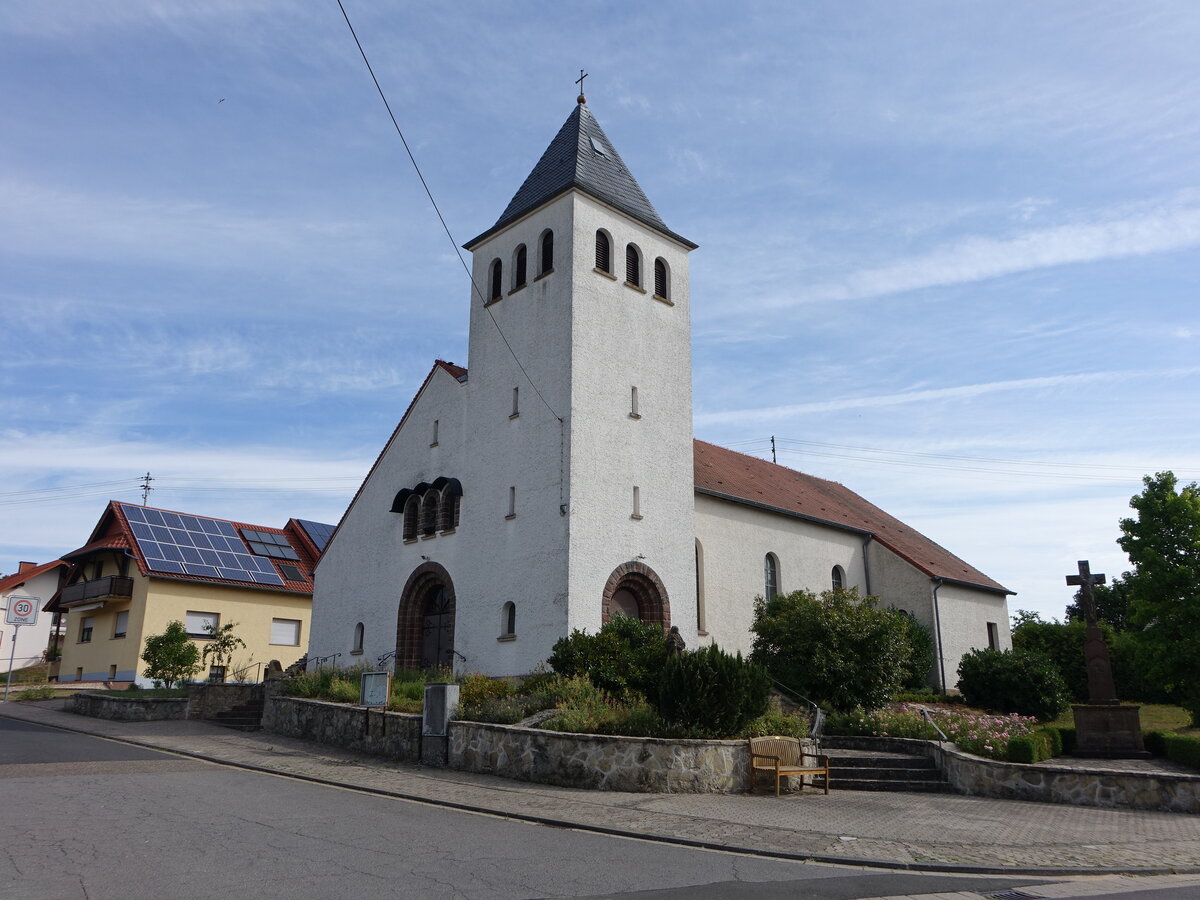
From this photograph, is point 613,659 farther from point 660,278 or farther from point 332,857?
point 660,278

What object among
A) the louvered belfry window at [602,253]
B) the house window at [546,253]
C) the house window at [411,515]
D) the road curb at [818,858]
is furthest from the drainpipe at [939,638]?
the road curb at [818,858]

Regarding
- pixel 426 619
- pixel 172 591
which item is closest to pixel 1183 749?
pixel 426 619

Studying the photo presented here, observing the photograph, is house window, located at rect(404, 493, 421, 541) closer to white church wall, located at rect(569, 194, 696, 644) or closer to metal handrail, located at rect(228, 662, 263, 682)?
white church wall, located at rect(569, 194, 696, 644)

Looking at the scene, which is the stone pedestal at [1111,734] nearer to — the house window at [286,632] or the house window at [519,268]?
the house window at [519,268]

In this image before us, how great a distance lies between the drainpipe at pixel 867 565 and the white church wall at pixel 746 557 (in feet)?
4.29

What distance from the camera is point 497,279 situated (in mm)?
24688

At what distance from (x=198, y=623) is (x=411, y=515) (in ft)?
45.2

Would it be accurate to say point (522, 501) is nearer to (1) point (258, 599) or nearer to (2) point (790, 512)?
(2) point (790, 512)

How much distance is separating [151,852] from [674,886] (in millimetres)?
4813

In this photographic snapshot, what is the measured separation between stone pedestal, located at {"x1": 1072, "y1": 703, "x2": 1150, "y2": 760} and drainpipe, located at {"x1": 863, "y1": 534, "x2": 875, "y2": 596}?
14503 mm

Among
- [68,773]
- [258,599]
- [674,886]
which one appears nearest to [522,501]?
[68,773]

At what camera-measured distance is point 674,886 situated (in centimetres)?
761

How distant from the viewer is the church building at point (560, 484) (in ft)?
67.7

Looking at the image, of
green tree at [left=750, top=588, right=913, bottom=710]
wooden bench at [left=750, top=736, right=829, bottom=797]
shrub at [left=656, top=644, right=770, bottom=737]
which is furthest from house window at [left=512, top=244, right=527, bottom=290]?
wooden bench at [left=750, top=736, right=829, bottom=797]
